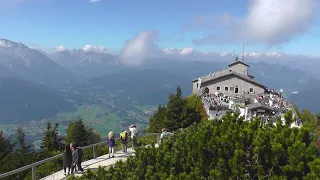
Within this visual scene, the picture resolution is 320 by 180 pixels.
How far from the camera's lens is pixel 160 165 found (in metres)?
7.14

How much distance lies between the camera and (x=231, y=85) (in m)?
55.2

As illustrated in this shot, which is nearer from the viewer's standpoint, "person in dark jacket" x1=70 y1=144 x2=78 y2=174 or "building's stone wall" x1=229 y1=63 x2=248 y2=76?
"person in dark jacket" x1=70 y1=144 x2=78 y2=174

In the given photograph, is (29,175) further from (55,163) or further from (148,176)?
(148,176)

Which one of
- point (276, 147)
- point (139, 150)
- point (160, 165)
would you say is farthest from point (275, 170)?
point (139, 150)

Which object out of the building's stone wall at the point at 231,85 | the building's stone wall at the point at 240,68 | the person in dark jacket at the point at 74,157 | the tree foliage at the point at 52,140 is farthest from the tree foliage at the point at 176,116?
the building's stone wall at the point at 240,68

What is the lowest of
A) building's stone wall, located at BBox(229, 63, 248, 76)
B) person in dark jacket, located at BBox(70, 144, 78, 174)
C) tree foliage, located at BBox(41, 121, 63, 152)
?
tree foliage, located at BBox(41, 121, 63, 152)

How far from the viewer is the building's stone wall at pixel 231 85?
180 ft

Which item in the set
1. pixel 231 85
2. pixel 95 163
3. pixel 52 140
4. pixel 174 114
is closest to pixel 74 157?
pixel 95 163

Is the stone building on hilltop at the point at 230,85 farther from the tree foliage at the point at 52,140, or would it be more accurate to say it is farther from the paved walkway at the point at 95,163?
the paved walkway at the point at 95,163

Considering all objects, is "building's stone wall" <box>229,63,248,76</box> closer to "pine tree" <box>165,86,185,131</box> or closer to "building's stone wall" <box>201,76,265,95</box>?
"building's stone wall" <box>201,76,265,95</box>

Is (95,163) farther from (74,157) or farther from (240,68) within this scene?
(240,68)

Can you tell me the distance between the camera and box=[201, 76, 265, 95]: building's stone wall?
54.8 m

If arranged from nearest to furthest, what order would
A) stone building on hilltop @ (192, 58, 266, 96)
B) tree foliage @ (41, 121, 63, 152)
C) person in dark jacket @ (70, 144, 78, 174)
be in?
person in dark jacket @ (70, 144, 78, 174) < tree foliage @ (41, 121, 63, 152) < stone building on hilltop @ (192, 58, 266, 96)

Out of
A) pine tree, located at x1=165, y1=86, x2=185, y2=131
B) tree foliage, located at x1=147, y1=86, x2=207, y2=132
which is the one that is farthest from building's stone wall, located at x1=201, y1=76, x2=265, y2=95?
pine tree, located at x1=165, y1=86, x2=185, y2=131
